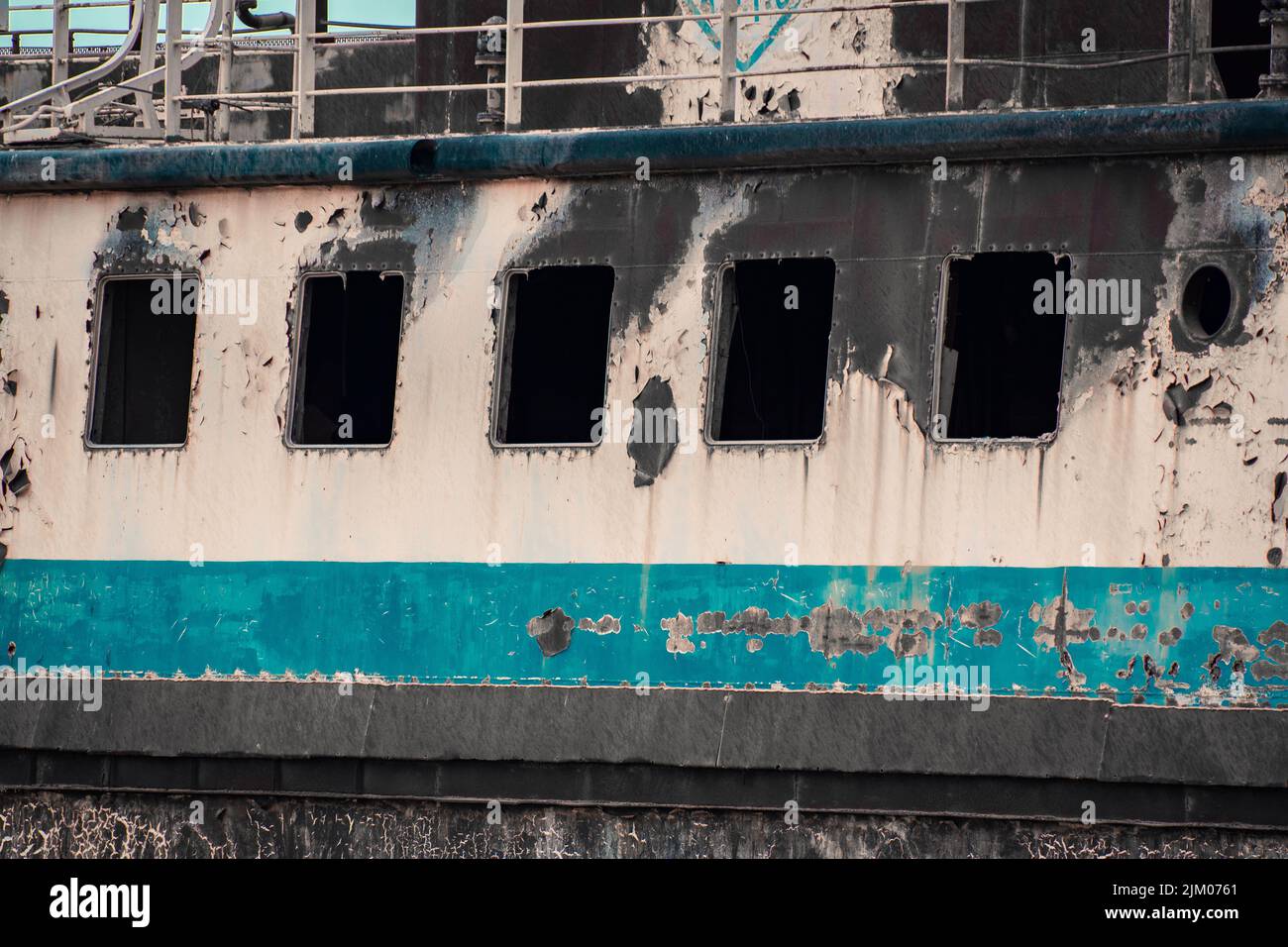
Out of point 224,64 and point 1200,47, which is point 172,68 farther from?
point 1200,47

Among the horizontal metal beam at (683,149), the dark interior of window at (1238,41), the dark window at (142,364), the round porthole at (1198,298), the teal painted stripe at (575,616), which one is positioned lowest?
the teal painted stripe at (575,616)

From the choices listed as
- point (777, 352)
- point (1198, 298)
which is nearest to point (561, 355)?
point (777, 352)

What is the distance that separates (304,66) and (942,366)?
3.82 metres

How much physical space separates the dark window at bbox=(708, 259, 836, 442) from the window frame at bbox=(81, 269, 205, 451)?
301 cm

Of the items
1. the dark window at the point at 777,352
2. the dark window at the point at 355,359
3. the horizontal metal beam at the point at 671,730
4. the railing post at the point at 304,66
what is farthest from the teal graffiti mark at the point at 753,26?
the horizontal metal beam at the point at 671,730

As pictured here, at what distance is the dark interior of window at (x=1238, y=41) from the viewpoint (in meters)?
11.5

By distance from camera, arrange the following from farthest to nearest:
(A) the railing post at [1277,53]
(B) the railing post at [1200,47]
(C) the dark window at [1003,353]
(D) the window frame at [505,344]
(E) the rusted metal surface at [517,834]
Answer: (C) the dark window at [1003,353] < (D) the window frame at [505,344] < (B) the railing post at [1200,47] < (A) the railing post at [1277,53] < (E) the rusted metal surface at [517,834]

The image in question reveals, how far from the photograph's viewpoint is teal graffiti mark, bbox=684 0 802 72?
11836 mm

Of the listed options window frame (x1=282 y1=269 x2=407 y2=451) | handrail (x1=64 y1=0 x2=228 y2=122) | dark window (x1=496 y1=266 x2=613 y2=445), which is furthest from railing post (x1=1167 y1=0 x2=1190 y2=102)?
handrail (x1=64 y1=0 x2=228 y2=122)

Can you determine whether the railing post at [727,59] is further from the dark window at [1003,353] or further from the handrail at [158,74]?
the handrail at [158,74]

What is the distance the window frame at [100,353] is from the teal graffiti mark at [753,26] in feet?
10.4

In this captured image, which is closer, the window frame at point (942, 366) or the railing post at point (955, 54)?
the window frame at point (942, 366)

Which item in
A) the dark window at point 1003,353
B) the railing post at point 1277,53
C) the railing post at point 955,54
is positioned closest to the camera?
the railing post at point 1277,53

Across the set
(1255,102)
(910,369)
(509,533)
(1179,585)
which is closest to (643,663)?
(509,533)
